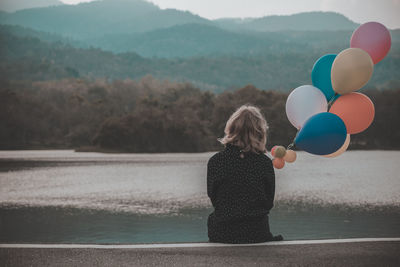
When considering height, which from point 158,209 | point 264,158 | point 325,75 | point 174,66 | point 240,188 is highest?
point 174,66

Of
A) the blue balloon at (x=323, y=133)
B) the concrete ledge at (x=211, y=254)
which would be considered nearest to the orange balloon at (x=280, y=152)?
the blue balloon at (x=323, y=133)

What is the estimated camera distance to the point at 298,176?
99.4 ft

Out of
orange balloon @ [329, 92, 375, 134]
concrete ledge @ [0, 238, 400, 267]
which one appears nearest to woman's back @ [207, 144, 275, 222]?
concrete ledge @ [0, 238, 400, 267]

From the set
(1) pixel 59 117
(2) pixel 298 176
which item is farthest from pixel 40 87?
(2) pixel 298 176

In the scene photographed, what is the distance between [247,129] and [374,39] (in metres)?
2.72

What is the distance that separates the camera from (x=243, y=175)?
12.3ft

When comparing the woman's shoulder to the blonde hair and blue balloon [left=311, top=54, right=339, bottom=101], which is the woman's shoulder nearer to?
the blonde hair

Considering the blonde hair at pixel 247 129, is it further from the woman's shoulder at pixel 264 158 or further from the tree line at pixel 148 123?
the tree line at pixel 148 123

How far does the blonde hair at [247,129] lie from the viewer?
11.9 feet

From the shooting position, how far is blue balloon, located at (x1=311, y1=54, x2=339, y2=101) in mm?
5605

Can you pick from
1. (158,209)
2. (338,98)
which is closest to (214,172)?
(338,98)

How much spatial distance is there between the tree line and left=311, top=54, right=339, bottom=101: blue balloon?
188 feet

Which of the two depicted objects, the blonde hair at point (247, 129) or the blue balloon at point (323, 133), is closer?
the blonde hair at point (247, 129)

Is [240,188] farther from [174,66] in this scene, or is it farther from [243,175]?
[174,66]
